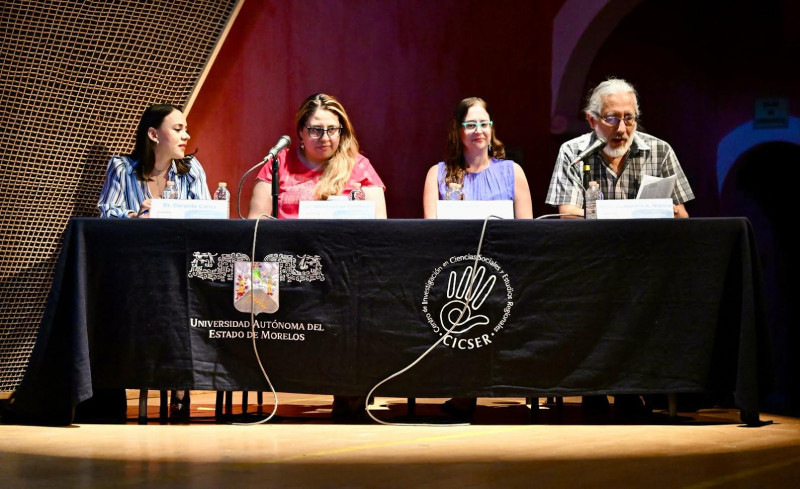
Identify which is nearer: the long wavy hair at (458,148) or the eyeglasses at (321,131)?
the eyeglasses at (321,131)

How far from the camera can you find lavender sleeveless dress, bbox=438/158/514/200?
4.13 metres

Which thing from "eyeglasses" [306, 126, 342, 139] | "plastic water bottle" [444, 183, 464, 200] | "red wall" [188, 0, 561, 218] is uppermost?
"red wall" [188, 0, 561, 218]

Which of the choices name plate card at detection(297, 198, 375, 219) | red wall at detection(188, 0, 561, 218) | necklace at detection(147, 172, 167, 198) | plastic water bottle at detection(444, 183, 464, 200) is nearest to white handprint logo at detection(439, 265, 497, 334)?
name plate card at detection(297, 198, 375, 219)

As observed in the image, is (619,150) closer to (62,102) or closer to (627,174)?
(627,174)

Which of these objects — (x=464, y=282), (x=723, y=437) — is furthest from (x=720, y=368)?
(x=464, y=282)

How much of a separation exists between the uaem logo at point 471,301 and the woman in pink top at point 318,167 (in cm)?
89

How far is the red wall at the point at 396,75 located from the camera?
512cm

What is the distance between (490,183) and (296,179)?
0.85 meters

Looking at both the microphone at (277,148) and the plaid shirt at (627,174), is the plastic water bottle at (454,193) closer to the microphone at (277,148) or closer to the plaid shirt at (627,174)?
the plaid shirt at (627,174)

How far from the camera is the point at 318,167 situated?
407cm

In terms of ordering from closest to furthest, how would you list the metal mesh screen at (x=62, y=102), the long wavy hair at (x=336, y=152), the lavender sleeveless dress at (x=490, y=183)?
the long wavy hair at (x=336, y=152) < the lavender sleeveless dress at (x=490, y=183) < the metal mesh screen at (x=62, y=102)

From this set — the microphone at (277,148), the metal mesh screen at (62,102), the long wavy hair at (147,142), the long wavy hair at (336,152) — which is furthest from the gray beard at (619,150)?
the metal mesh screen at (62,102)

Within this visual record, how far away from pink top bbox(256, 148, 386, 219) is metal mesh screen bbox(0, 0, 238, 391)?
1.00 metres

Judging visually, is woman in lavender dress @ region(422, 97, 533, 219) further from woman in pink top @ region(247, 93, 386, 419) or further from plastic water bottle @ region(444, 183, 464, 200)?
plastic water bottle @ region(444, 183, 464, 200)
